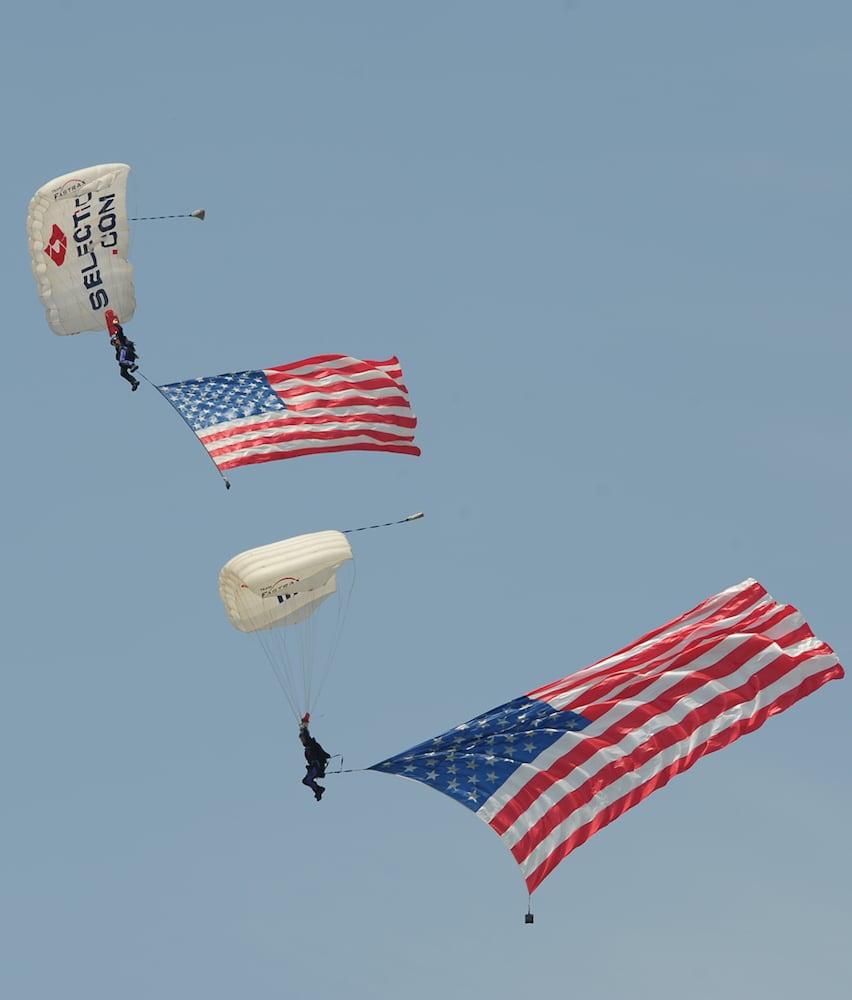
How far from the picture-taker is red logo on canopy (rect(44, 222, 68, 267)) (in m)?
54.8

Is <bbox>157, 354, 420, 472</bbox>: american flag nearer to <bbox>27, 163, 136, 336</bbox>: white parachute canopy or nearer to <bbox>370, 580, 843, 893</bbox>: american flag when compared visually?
<bbox>27, 163, 136, 336</bbox>: white parachute canopy

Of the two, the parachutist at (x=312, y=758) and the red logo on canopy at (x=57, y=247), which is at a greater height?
the red logo on canopy at (x=57, y=247)

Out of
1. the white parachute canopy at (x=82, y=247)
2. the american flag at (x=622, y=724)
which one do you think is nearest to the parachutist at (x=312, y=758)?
the american flag at (x=622, y=724)

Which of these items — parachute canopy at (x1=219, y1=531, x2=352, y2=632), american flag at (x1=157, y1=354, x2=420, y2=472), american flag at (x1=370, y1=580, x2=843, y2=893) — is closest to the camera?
american flag at (x1=370, y1=580, x2=843, y2=893)

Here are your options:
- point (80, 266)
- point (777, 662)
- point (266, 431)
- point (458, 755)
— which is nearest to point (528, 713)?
point (458, 755)

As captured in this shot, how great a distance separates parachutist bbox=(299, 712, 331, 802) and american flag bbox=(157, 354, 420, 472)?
20.6 feet

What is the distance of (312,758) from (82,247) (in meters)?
12.0

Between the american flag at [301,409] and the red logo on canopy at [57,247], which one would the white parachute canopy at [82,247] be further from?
the american flag at [301,409]

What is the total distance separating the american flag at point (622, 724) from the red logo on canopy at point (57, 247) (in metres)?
13.1

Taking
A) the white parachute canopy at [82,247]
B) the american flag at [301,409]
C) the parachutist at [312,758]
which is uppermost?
the white parachute canopy at [82,247]

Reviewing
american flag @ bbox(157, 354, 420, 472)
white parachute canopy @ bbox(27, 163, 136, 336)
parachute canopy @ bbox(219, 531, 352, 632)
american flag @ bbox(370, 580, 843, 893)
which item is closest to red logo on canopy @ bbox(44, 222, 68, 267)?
white parachute canopy @ bbox(27, 163, 136, 336)

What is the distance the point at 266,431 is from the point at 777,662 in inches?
465

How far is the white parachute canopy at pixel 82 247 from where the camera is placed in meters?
54.8

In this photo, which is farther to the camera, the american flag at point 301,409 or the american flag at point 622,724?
the american flag at point 301,409
